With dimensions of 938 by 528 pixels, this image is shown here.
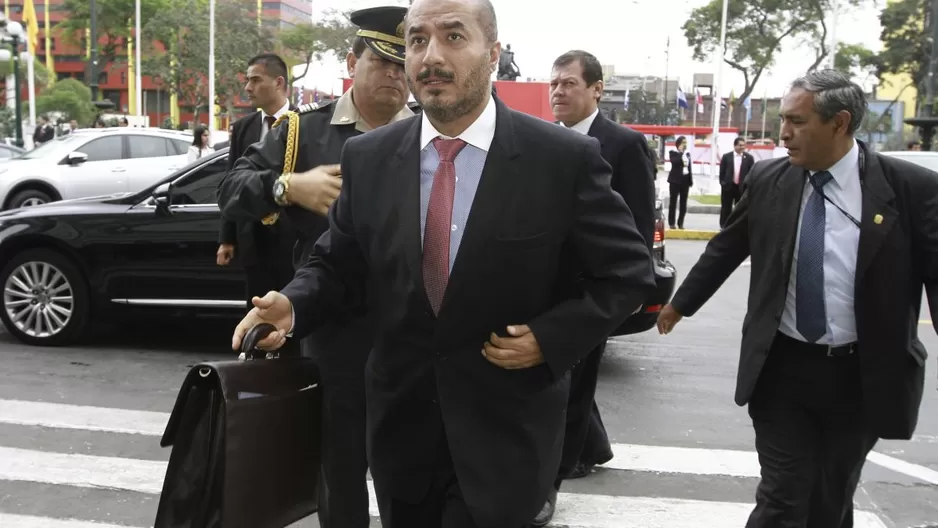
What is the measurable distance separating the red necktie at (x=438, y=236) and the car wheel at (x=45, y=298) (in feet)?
19.1

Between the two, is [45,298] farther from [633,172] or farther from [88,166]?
[88,166]

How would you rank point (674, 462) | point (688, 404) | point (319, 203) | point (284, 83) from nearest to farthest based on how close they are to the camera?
point (319, 203) < point (674, 462) < point (688, 404) < point (284, 83)

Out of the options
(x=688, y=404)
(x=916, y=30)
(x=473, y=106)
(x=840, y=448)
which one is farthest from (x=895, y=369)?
(x=916, y=30)

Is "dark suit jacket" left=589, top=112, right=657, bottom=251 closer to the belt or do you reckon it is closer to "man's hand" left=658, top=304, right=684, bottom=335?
"man's hand" left=658, top=304, right=684, bottom=335

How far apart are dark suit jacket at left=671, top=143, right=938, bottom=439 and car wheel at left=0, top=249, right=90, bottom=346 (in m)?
5.57

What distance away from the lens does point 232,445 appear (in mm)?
2193

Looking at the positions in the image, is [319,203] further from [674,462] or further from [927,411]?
[927,411]

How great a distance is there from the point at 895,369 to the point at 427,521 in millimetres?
1686

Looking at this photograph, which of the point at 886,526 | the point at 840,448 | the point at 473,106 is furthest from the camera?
the point at 886,526

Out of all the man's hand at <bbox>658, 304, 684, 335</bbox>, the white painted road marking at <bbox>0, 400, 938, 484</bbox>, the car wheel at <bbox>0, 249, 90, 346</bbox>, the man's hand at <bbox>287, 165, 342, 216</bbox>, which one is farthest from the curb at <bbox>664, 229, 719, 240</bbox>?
the man's hand at <bbox>287, 165, 342, 216</bbox>

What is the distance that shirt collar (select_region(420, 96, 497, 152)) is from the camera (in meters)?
2.33

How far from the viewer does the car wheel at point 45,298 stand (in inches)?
291

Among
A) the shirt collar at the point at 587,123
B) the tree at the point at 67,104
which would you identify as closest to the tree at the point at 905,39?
the tree at the point at 67,104

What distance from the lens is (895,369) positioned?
3172mm
